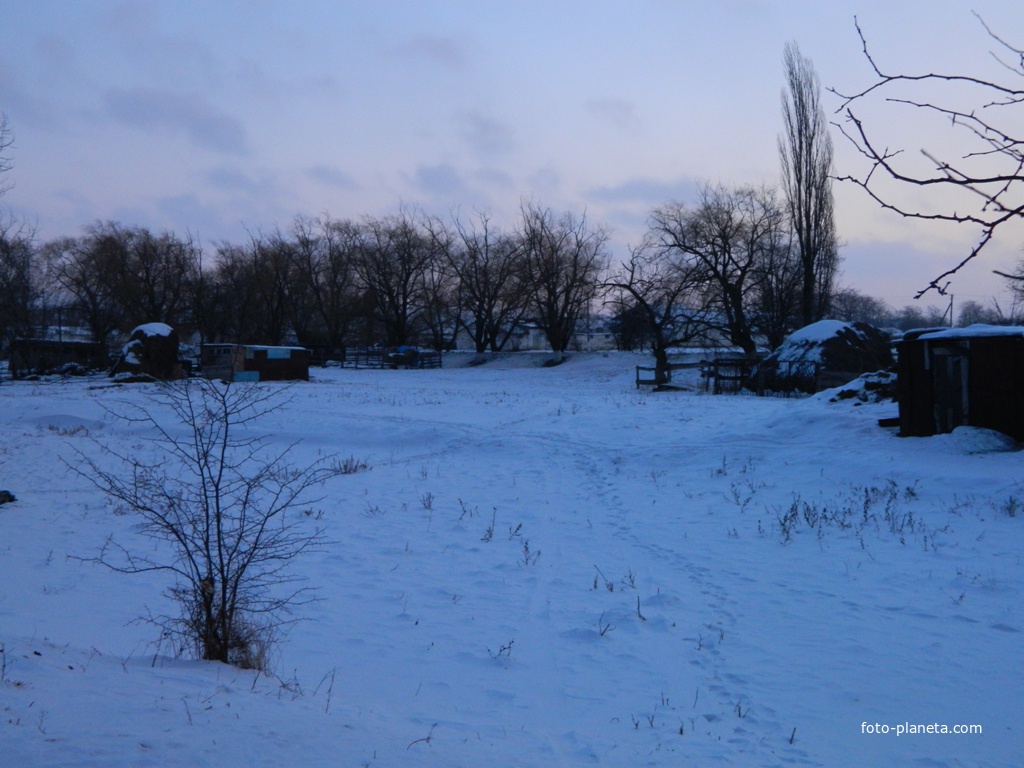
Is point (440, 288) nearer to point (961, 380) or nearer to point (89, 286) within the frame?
point (89, 286)

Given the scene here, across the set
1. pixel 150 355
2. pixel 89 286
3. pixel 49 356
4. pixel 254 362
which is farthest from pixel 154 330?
pixel 89 286

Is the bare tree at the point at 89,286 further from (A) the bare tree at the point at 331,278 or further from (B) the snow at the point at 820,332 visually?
(B) the snow at the point at 820,332

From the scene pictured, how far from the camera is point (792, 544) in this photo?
9039 mm

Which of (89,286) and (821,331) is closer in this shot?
(821,331)

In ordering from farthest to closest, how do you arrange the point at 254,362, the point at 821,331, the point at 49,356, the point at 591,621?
the point at 49,356 → the point at 254,362 → the point at 821,331 → the point at 591,621

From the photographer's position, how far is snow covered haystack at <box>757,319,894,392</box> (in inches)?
987

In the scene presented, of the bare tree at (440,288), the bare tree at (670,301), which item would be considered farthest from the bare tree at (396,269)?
the bare tree at (670,301)

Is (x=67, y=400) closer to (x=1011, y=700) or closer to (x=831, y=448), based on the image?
(x=831, y=448)

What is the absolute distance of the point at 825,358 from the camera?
2519 cm

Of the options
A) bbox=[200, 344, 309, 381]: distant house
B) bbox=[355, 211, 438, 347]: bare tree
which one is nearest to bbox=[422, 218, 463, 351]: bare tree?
bbox=[355, 211, 438, 347]: bare tree

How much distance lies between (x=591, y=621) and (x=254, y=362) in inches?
1318

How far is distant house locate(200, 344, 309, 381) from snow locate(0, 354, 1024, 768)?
21660mm

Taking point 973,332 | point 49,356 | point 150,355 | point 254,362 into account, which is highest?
point 49,356

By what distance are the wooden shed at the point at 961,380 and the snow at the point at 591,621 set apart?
568mm
